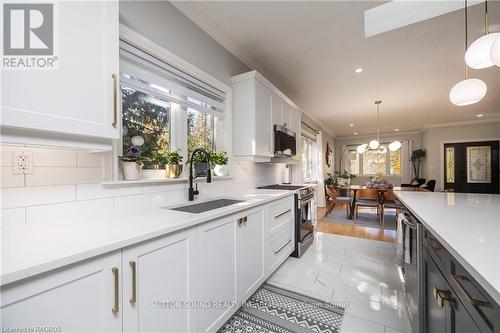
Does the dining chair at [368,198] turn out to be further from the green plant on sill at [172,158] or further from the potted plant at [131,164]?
the potted plant at [131,164]

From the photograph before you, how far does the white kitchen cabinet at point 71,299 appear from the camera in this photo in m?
0.62

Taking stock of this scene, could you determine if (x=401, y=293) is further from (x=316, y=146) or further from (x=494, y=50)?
(x=316, y=146)

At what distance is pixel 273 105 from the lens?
2812 mm

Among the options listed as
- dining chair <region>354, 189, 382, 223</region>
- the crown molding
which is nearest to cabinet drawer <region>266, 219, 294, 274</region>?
dining chair <region>354, 189, 382, 223</region>

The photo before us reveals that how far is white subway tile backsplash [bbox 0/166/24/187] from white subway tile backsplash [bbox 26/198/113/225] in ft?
0.42

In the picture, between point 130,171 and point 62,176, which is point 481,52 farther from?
point 62,176

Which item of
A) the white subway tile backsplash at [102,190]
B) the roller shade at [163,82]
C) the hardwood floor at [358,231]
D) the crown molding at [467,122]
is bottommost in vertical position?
the hardwood floor at [358,231]

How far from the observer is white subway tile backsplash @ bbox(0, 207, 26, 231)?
0.92m

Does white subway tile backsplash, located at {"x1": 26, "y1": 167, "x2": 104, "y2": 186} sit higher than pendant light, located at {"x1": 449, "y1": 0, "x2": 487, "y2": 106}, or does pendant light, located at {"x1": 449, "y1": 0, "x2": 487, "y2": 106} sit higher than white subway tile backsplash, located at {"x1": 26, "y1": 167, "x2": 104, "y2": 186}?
pendant light, located at {"x1": 449, "y1": 0, "x2": 487, "y2": 106}

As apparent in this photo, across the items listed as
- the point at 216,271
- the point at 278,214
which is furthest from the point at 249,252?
the point at 278,214

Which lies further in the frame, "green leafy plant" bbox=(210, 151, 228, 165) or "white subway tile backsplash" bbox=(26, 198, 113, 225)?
"green leafy plant" bbox=(210, 151, 228, 165)

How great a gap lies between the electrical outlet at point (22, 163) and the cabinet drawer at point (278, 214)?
169 centimetres

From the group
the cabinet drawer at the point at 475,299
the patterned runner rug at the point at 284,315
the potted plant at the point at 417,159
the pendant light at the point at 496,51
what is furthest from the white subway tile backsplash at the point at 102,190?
the potted plant at the point at 417,159

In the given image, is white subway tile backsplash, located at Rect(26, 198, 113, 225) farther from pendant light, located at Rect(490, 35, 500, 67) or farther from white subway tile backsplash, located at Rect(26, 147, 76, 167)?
pendant light, located at Rect(490, 35, 500, 67)
